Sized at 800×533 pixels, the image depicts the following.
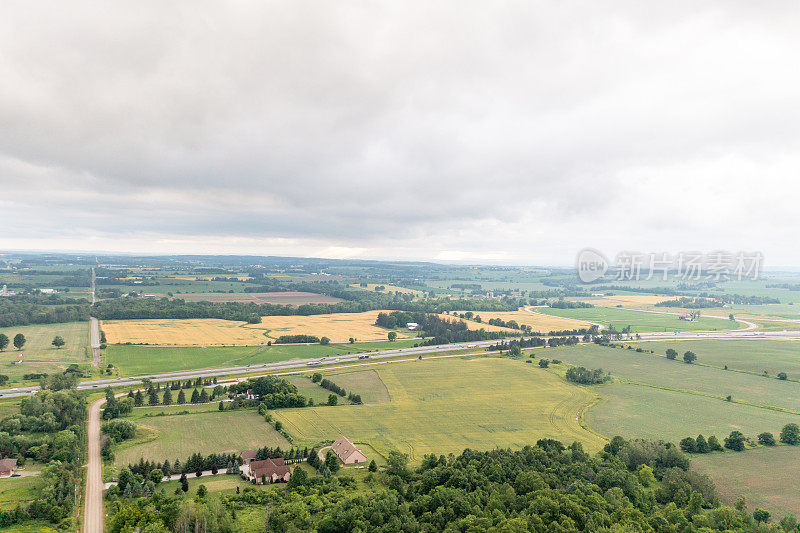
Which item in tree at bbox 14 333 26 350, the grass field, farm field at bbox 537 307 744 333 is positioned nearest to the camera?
the grass field

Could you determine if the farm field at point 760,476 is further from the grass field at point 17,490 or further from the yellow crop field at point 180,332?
the yellow crop field at point 180,332

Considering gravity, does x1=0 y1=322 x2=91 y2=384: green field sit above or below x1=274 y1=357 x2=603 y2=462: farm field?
below

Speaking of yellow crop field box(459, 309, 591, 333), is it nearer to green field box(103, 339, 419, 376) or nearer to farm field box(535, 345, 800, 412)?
farm field box(535, 345, 800, 412)

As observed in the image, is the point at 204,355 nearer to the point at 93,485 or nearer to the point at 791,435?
the point at 93,485

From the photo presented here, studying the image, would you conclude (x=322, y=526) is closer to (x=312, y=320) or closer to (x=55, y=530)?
(x=55, y=530)

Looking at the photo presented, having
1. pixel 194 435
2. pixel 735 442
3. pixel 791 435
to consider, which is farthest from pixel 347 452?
pixel 791 435

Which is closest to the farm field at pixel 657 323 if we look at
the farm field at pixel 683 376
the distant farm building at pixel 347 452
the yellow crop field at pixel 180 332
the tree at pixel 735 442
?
the farm field at pixel 683 376

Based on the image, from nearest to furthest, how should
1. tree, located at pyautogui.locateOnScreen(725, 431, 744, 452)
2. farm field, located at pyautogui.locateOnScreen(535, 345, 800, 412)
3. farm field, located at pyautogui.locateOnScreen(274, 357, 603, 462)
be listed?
tree, located at pyautogui.locateOnScreen(725, 431, 744, 452)
farm field, located at pyautogui.locateOnScreen(274, 357, 603, 462)
farm field, located at pyautogui.locateOnScreen(535, 345, 800, 412)

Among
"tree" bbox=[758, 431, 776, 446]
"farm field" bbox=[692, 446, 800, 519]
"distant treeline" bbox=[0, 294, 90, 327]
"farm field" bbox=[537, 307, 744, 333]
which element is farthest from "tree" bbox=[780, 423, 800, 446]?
"distant treeline" bbox=[0, 294, 90, 327]
